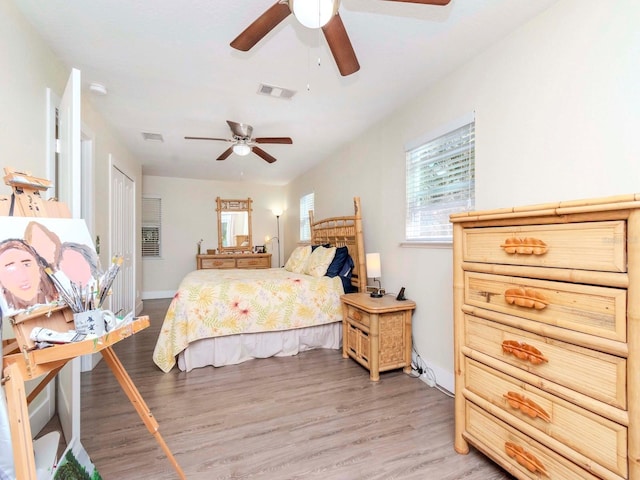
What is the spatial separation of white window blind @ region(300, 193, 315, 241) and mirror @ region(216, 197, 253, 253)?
1527mm

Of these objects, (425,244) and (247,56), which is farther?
Result: (425,244)

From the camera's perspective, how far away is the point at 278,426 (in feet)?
6.40

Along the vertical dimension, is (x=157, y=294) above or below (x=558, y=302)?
below

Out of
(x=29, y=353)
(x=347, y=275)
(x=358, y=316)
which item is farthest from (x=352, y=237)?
(x=29, y=353)

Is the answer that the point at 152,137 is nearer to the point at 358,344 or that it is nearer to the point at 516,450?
the point at 358,344

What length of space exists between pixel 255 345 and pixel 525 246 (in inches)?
100

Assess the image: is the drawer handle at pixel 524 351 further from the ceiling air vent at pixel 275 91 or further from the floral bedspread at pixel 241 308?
the ceiling air vent at pixel 275 91

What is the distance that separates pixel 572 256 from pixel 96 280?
6.06ft

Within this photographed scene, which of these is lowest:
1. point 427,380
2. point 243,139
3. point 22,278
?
point 427,380

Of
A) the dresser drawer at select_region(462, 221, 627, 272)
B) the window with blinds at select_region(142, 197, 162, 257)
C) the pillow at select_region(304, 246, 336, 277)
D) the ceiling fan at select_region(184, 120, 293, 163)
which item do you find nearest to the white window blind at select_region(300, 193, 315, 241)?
the pillow at select_region(304, 246, 336, 277)

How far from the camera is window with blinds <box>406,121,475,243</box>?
233 cm

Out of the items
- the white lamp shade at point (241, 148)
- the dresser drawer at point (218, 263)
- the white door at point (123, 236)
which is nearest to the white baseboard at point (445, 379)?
the white lamp shade at point (241, 148)

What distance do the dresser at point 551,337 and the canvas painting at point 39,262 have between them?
1765 millimetres

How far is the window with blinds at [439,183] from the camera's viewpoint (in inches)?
91.6
